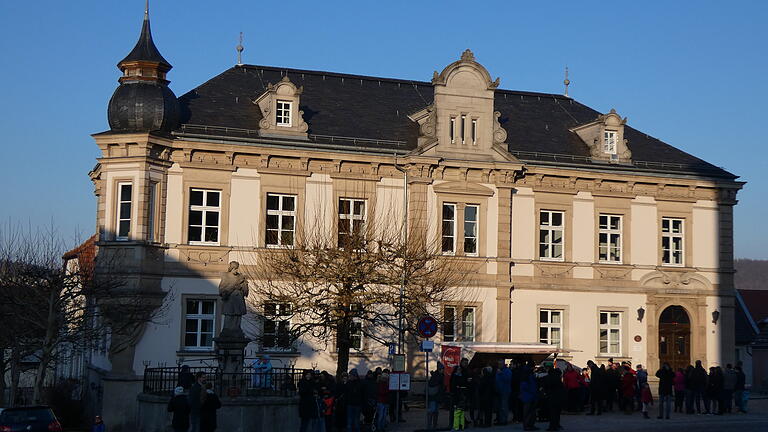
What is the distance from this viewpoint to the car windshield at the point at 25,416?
24234mm

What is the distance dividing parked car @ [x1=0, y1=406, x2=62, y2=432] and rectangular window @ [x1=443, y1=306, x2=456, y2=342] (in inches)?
620

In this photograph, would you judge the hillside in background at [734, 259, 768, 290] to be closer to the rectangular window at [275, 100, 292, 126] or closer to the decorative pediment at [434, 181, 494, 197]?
the decorative pediment at [434, 181, 494, 197]

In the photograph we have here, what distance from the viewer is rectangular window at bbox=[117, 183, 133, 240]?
34.8m

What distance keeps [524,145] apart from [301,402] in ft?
60.2

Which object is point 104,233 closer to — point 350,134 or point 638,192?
point 350,134

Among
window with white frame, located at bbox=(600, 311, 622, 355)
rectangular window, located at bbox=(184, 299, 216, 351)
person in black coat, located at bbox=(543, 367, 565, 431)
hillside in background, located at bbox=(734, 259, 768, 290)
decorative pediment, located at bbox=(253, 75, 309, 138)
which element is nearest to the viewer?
person in black coat, located at bbox=(543, 367, 565, 431)

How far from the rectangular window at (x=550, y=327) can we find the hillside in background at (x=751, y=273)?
125547mm

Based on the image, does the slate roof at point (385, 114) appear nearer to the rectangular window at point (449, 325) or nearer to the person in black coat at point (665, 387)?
the rectangular window at point (449, 325)

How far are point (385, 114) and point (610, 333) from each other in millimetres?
11154

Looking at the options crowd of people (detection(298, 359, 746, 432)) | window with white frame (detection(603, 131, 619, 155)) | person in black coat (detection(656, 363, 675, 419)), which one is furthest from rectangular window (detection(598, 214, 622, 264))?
person in black coat (detection(656, 363, 675, 419))

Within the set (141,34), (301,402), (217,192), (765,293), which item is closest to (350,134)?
(217,192)

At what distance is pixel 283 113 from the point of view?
37.2 meters

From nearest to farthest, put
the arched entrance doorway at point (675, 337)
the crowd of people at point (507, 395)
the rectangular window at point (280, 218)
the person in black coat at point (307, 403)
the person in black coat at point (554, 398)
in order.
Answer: the person in black coat at point (307, 403), the person in black coat at point (554, 398), the crowd of people at point (507, 395), the rectangular window at point (280, 218), the arched entrance doorway at point (675, 337)

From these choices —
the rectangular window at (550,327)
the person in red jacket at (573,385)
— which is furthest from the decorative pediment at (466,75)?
the person in red jacket at (573,385)
